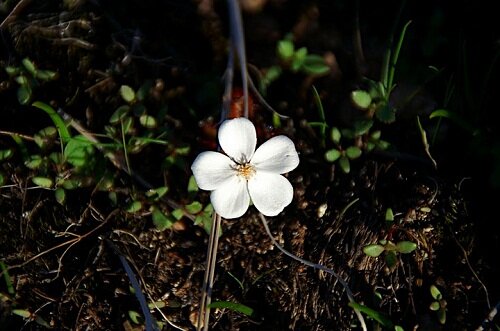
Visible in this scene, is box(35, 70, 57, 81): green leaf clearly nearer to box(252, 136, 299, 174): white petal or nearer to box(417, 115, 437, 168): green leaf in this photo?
box(252, 136, 299, 174): white petal

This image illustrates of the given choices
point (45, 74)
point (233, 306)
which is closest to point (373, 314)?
point (233, 306)

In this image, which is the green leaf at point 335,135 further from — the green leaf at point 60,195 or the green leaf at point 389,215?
the green leaf at point 60,195

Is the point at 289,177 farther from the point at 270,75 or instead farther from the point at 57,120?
the point at 57,120

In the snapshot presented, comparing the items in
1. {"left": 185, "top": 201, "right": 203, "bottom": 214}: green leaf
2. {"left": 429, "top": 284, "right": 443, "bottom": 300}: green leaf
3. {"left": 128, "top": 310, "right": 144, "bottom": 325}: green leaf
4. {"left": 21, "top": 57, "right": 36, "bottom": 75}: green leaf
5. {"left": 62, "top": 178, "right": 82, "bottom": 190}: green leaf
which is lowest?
{"left": 128, "top": 310, "right": 144, "bottom": 325}: green leaf

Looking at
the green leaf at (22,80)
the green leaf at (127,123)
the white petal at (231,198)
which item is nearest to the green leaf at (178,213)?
the white petal at (231,198)

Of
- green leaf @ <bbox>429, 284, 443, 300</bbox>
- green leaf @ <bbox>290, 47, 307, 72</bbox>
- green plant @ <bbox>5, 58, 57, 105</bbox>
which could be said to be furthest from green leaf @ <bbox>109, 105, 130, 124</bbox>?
green leaf @ <bbox>429, 284, 443, 300</bbox>
